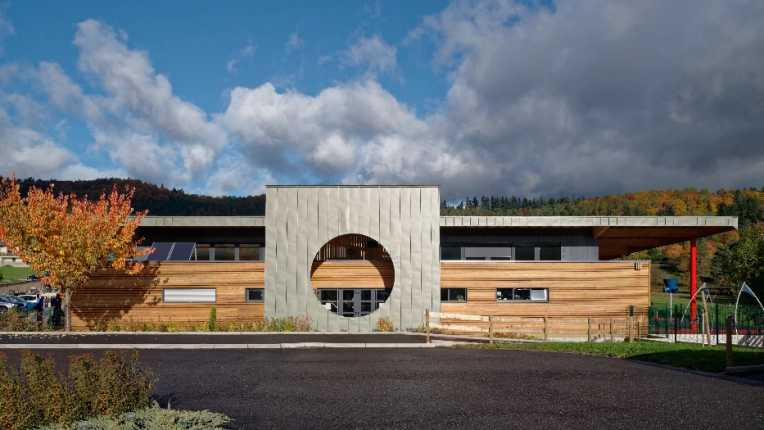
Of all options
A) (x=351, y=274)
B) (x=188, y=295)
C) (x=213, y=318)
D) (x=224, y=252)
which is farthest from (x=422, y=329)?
(x=188, y=295)

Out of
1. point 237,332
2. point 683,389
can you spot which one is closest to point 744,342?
point 683,389

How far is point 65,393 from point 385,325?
49.5ft

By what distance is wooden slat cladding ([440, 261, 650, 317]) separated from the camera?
22.4 m

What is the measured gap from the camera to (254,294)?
22.3 metres

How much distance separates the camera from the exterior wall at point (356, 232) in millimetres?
21894

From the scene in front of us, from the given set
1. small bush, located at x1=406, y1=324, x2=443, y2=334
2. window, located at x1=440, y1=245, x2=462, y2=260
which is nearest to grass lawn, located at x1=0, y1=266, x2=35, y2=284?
window, located at x1=440, y1=245, x2=462, y2=260

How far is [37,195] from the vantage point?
774 inches

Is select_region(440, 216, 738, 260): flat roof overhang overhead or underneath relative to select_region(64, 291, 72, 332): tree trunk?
overhead

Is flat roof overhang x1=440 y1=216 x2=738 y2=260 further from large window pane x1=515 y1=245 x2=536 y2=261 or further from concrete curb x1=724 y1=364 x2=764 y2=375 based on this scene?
concrete curb x1=724 y1=364 x2=764 y2=375

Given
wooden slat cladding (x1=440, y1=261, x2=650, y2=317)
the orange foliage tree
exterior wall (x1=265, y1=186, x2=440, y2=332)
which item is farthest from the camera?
wooden slat cladding (x1=440, y1=261, x2=650, y2=317)

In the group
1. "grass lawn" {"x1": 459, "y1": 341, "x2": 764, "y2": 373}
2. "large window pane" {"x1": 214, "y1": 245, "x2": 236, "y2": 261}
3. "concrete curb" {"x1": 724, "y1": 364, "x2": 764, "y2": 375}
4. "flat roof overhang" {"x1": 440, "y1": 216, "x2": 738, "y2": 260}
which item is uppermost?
"flat roof overhang" {"x1": 440, "y1": 216, "x2": 738, "y2": 260}

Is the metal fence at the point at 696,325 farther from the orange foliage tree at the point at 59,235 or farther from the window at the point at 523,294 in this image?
the orange foliage tree at the point at 59,235

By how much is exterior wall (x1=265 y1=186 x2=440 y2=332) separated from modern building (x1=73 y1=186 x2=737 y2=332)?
4cm

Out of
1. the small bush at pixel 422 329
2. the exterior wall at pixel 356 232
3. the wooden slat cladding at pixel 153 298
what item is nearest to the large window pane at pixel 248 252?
the wooden slat cladding at pixel 153 298
